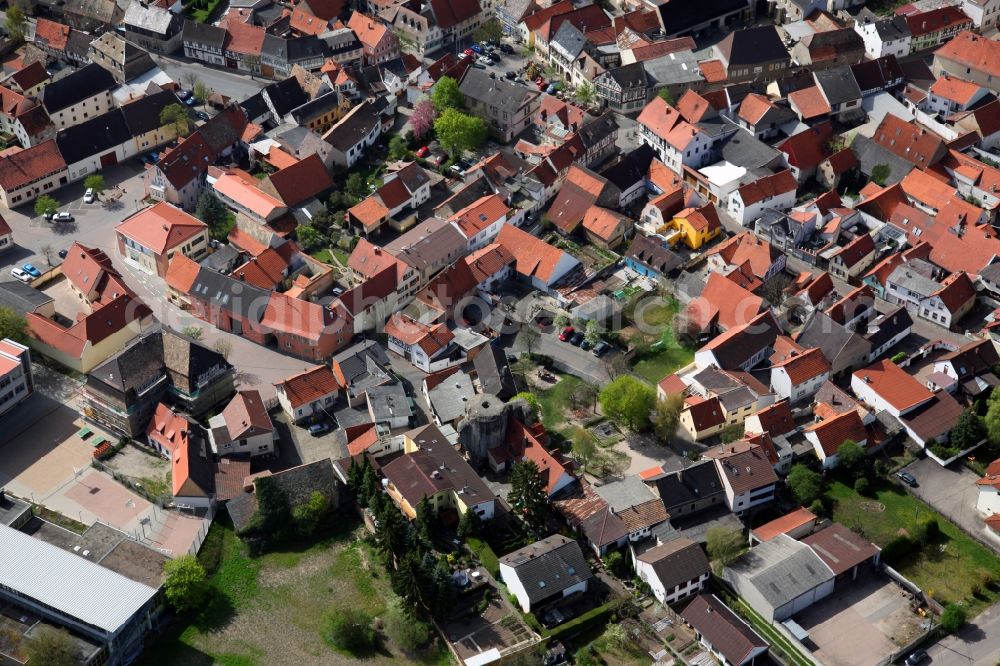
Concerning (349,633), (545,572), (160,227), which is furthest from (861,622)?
(160,227)

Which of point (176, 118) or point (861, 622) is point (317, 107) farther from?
point (861, 622)

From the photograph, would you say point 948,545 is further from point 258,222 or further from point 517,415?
point 258,222

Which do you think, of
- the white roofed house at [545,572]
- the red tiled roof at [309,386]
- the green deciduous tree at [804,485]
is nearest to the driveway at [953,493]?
the green deciduous tree at [804,485]

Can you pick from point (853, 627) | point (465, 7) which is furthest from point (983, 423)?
point (465, 7)

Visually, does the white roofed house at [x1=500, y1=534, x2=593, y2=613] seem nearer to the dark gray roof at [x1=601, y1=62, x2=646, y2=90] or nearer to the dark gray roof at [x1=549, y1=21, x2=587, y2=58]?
the dark gray roof at [x1=601, y1=62, x2=646, y2=90]

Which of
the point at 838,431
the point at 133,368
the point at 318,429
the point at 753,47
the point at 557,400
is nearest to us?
the point at 838,431

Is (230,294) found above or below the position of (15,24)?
below
